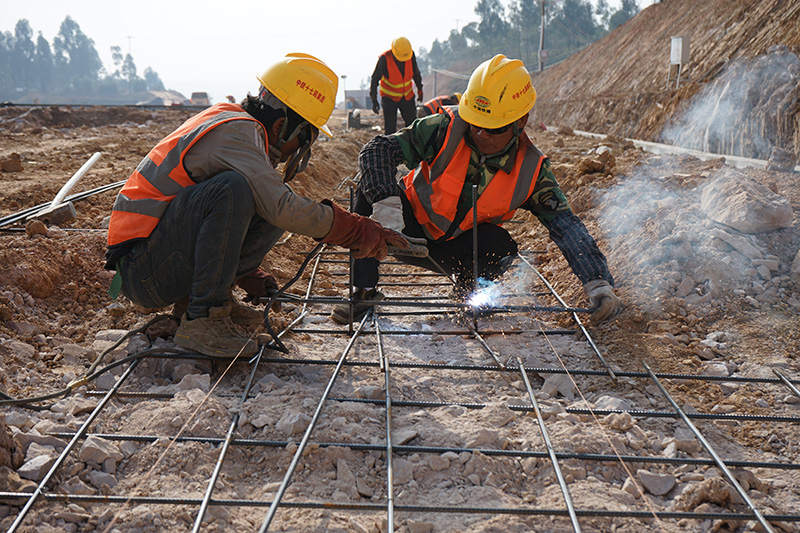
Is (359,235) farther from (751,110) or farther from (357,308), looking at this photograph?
(751,110)

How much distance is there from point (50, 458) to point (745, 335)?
3.07 metres

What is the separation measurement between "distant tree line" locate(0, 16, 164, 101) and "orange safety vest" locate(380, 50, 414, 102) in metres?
89.4

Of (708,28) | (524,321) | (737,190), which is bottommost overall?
(524,321)

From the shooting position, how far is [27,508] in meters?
1.80

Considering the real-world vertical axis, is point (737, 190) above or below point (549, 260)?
above

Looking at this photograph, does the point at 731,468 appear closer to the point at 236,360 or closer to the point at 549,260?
the point at 236,360

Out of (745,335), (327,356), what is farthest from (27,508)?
(745,335)

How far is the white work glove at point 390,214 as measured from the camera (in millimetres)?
3182

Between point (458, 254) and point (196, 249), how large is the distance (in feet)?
5.51

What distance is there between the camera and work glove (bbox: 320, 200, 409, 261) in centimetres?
267

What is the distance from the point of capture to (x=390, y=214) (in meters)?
3.20

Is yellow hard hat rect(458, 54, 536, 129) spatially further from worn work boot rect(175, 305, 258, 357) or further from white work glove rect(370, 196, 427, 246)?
worn work boot rect(175, 305, 258, 357)

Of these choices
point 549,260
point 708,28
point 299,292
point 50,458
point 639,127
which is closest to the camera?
point 50,458

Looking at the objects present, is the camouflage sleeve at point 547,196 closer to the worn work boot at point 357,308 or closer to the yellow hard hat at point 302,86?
the worn work boot at point 357,308
